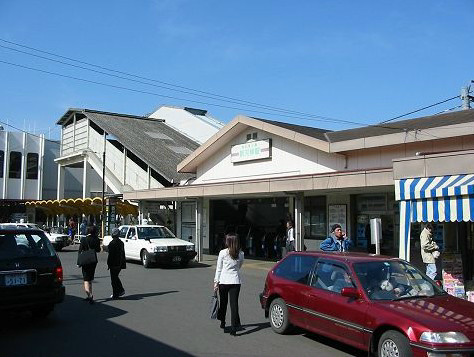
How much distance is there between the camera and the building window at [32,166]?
158 ft

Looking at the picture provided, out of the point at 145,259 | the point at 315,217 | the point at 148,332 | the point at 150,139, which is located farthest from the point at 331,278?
the point at 150,139

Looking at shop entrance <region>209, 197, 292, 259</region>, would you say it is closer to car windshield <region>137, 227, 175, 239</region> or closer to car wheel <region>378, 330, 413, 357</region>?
car windshield <region>137, 227, 175, 239</region>

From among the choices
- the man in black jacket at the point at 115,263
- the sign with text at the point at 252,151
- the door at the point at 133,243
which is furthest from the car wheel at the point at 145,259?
the man in black jacket at the point at 115,263

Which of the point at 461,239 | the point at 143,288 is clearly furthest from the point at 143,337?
the point at 461,239

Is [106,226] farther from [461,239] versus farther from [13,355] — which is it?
[13,355]

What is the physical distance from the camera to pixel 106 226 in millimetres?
32562

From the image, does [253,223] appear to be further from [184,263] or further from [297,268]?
[297,268]

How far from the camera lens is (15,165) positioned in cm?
4716

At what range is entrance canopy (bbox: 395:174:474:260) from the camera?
33.3 ft

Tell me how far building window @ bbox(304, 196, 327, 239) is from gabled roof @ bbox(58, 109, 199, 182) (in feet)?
39.0

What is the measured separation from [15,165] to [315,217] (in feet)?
115

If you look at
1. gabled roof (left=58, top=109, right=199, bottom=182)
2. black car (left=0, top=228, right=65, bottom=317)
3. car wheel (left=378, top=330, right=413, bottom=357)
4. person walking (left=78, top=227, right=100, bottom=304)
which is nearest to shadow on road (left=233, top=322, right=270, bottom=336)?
car wheel (left=378, top=330, right=413, bottom=357)

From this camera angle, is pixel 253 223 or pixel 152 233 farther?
pixel 253 223

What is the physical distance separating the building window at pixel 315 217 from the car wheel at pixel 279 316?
12.3 meters
